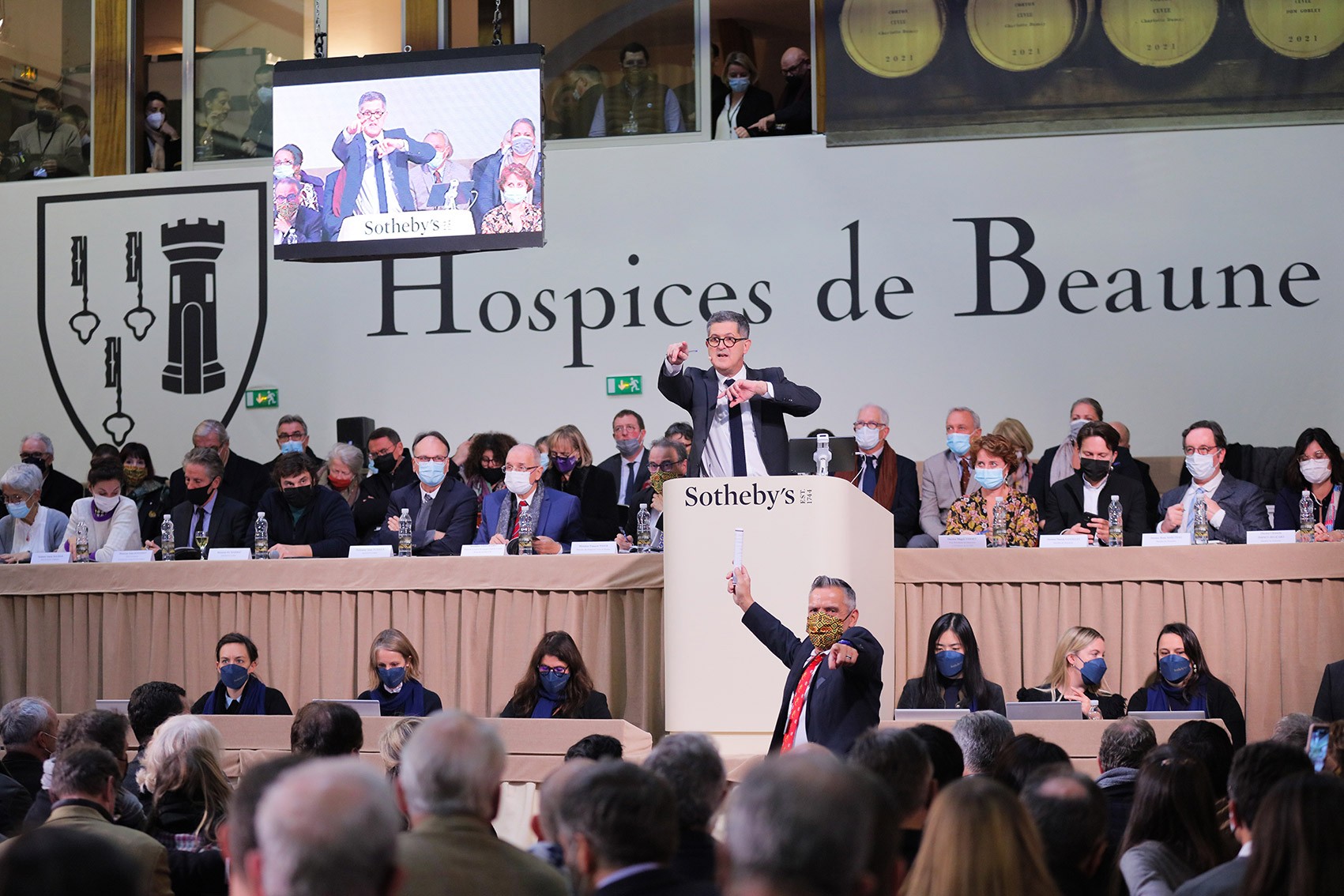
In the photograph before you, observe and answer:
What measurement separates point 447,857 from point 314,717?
2235 mm

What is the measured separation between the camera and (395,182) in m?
7.76

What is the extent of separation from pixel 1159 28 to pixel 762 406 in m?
4.74

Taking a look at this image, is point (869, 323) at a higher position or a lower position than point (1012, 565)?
higher

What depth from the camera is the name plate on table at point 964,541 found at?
6.45 meters

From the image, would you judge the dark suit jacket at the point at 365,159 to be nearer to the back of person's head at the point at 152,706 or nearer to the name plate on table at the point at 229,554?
the name plate on table at the point at 229,554

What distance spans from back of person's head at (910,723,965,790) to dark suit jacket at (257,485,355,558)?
4214mm

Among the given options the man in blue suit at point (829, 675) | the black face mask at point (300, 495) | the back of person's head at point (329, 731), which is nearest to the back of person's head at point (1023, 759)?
the man in blue suit at point (829, 675)

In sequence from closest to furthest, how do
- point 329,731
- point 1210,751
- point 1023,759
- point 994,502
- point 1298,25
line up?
1. point 1023,759
2. point 1210,751
3. point 329,731
4. point 994,502
5. point 1298,25

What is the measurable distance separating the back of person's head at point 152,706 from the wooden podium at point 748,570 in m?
1.62

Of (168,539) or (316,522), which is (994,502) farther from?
(168,539)

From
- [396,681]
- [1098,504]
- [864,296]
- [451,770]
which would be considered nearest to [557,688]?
[396,681]

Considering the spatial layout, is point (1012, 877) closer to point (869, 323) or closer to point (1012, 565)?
point (1012, 565)

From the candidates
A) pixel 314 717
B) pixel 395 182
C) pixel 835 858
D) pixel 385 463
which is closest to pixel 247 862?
pixel 835 858

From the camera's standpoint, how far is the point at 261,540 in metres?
7.08
